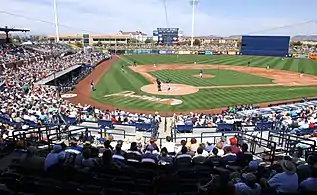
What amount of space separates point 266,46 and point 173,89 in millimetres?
55633

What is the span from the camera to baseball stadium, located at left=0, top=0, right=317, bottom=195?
554cm

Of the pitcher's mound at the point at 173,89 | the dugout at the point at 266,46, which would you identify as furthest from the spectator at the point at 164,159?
the dugout at the point at 266,46

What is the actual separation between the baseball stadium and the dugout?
1122 inches

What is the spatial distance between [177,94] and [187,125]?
13.6 m

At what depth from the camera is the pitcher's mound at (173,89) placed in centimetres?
3047

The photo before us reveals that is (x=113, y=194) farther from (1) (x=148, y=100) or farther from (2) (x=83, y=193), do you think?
(1) (x=148, y=100)

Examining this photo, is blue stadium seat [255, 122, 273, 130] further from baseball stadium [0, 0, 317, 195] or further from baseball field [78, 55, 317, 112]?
baseball field [78, 55, 317, 112]

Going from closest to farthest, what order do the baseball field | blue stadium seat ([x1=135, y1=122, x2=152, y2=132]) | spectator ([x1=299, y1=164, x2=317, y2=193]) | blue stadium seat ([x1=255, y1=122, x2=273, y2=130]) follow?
spectator ([x1=299, y1=164, x2=317, y2=193]) → blue stadium seat ([x1=255, y1=122, x2=273, y2=130]) → blue stadium seat ([x1=135, y1=122, x2=152, y2=132]) → the baseball field

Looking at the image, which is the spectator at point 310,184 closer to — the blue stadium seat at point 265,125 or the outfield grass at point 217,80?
the blue stadium seat at point 265,125

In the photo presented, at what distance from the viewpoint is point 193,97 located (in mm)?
28547

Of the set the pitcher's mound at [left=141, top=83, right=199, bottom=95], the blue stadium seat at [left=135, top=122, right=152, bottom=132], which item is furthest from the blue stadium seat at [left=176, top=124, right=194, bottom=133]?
the pitcher's mound at [left=141, top=83, right=199, bottom=95]

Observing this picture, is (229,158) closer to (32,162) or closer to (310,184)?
(310,184)

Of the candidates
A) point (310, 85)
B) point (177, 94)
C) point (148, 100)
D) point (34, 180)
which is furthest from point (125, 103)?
point (310, 85)

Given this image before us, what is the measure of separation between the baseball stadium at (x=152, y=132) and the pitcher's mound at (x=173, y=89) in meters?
0.12
